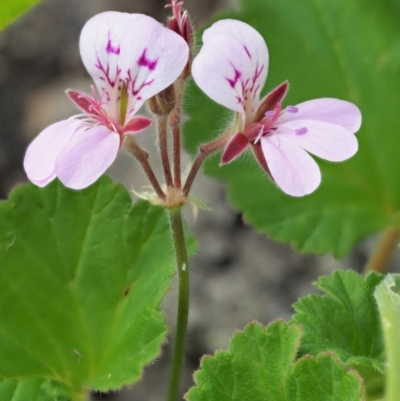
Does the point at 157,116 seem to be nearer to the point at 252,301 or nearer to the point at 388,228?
the point at 388,228

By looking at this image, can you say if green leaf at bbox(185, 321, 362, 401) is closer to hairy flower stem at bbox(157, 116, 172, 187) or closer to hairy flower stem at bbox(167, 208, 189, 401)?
hairy flower stem at bbox(167, 208, 189, 401)

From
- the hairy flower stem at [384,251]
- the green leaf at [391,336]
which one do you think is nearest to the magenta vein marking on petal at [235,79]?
the green leaf at [391,336]

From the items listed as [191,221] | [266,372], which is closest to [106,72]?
[266,372]

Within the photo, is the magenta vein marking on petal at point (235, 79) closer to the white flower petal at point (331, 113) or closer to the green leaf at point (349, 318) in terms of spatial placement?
the white flower petal at point (331, 113)

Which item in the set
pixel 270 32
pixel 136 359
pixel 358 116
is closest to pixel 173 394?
pixel 136 359

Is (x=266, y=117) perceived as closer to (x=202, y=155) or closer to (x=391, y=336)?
(x=202, y=155)
